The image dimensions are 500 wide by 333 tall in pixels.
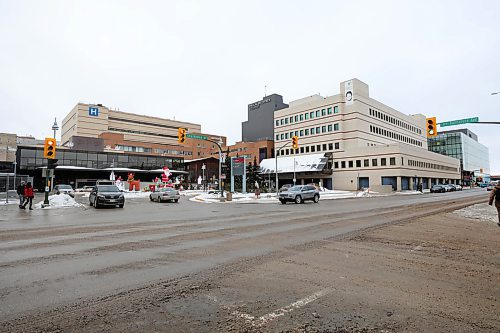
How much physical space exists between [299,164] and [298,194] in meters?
45.8

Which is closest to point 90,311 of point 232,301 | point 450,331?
point 232,301

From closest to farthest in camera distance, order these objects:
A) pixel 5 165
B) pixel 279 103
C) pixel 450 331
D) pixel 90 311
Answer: pixel 450 331
pixel 90 311
pixel 5 165
pixel 279 103

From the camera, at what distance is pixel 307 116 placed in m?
78.8

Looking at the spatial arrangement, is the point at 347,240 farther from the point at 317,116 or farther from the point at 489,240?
the point at 317,116

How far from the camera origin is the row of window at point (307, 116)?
73.5 meters

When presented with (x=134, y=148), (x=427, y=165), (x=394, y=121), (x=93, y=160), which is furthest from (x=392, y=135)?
(x=134, y=148)

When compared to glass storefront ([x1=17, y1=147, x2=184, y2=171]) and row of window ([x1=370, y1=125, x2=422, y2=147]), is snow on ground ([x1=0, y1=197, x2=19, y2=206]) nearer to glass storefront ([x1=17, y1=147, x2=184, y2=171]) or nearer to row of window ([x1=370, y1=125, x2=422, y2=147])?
glass storefront ([x1=17, y1=147, x2=184, y2=171])

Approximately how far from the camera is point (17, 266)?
6.22 m

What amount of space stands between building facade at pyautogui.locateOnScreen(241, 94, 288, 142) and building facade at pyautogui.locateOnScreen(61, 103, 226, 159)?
1257 centimetres

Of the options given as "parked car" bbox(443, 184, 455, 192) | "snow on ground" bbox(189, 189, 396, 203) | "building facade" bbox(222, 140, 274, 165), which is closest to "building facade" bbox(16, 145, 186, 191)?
"building facade" bbox(222, 140, 274, 165)

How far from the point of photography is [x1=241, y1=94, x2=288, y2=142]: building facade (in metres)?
102

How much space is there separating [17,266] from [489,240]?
12.0 meters

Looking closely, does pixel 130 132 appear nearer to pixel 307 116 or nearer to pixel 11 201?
pixel 307 116

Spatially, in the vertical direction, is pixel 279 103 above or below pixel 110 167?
above
